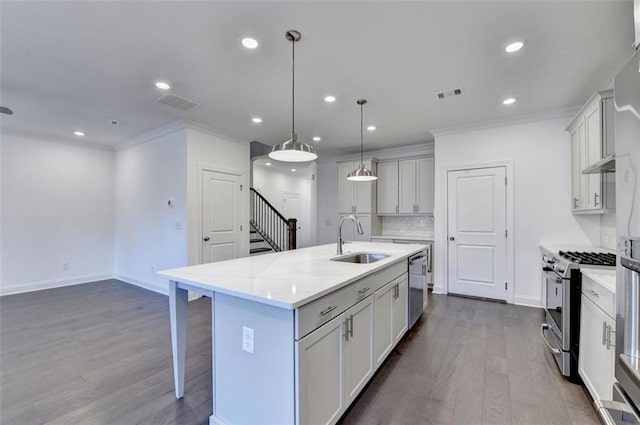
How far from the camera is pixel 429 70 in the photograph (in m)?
2.70

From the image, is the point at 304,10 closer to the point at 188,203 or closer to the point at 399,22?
the point at 399,22

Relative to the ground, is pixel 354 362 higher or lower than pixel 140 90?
lower

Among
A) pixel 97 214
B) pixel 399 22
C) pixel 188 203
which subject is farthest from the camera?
pixel 97 214

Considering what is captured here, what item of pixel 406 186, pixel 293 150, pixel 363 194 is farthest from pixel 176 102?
pixel 406 186

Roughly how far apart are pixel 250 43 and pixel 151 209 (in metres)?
3.78

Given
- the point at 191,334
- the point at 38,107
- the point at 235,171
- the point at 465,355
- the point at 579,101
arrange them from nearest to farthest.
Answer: the point at 465,355 < the point at 191,334 < the point at 579,101 < the point at 38,107 < the point at 235,171

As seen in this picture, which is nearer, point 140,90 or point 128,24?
point 128,24

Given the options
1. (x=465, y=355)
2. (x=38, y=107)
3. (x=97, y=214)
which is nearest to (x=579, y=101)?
(x=465, y=355)

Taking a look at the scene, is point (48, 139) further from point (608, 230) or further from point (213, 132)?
point (608, 230)

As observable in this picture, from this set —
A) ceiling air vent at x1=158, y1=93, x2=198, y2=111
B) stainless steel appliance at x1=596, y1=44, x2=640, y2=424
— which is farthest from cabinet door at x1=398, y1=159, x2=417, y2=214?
stainless steel appliance at x1=596, y1=44, x2=640, y2=424

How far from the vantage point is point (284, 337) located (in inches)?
53.5

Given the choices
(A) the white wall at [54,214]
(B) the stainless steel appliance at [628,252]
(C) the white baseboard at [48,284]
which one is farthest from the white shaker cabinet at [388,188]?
(C) the white baseboard at [48,284]

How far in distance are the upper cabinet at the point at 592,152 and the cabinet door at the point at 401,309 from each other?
2.00 m

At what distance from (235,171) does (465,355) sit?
4290mm
